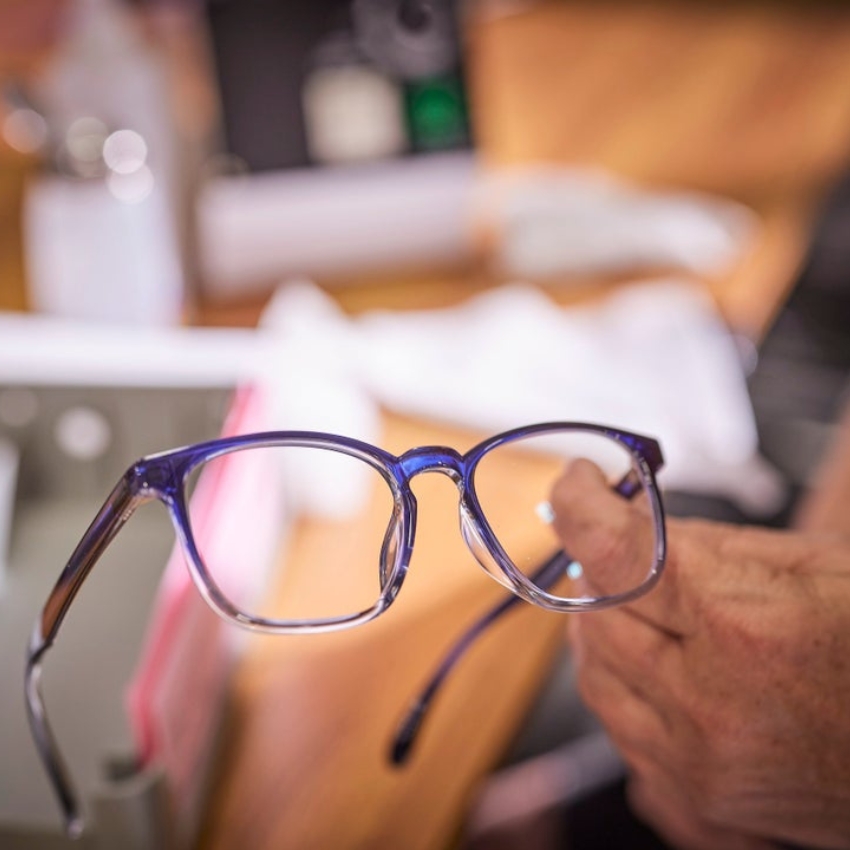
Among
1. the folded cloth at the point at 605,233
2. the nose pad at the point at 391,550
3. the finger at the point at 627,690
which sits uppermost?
the folded cloth at the point at 605,233

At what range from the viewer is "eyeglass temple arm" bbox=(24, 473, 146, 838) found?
45 cm

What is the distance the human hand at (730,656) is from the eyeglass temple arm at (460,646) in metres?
0.02

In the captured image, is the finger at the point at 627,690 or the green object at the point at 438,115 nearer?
the finger at the point at 627,690

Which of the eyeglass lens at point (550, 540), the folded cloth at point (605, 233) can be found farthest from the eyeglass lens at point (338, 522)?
the folded cloth at point (605, 233)

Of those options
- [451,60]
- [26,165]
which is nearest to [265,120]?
[451,60]

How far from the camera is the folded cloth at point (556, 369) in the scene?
91cm

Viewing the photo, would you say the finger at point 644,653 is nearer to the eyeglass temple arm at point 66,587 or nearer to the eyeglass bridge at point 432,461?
the eyeglass bridge at point 432,461

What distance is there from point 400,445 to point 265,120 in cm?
37

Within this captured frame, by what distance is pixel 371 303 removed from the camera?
3.53ft

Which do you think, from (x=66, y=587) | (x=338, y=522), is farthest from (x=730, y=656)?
(x=338, y=522)

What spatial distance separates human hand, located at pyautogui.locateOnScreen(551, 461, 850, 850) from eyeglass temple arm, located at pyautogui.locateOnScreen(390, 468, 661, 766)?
0.05ft

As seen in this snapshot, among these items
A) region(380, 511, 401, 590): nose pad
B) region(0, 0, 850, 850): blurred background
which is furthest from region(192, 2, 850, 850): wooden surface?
region(380, 511, 401, 590): nose pad

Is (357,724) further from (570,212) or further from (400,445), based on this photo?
(570,212)

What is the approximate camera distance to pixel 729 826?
59 centimetres
